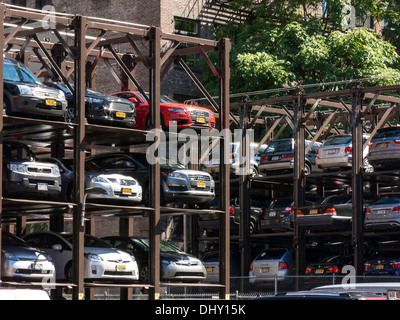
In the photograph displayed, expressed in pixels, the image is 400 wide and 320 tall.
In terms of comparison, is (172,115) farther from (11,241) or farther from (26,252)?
(26,252)

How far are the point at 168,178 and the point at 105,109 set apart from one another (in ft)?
9.15

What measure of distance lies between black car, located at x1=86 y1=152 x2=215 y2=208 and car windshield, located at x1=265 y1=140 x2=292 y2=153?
11.4m

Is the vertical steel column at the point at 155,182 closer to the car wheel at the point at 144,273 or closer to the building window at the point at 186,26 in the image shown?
the car wheel at the point at 144,273

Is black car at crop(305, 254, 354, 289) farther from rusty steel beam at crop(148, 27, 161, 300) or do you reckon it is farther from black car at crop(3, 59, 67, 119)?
black car at crop(3, 59, 67, 119)

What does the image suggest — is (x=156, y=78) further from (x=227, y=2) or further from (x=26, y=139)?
(x=227, y=2)

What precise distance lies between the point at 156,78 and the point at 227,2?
2215cm

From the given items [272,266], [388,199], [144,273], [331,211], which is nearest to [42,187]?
[144,273]

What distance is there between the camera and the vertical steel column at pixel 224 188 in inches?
1141

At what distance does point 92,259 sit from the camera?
84.3 feet

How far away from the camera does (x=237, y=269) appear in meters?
40.8

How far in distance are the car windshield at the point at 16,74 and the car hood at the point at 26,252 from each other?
4.68 meters

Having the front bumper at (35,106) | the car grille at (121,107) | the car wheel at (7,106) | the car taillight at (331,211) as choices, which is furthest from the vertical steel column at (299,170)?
the car wheel at (7,106)

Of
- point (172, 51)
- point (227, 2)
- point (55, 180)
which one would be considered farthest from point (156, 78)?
point (227, 2)
